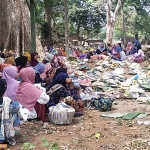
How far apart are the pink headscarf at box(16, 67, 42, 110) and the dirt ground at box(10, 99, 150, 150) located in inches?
14.6

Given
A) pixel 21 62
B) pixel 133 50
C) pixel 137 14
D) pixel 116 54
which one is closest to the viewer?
pixel 21 62

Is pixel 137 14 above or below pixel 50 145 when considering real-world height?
above

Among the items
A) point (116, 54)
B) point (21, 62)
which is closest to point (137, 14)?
point (116, 54)

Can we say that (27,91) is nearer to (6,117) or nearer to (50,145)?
(6,117)

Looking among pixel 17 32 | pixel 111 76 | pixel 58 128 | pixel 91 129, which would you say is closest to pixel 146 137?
pixel 91 129

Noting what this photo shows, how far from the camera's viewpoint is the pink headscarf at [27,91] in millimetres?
5867

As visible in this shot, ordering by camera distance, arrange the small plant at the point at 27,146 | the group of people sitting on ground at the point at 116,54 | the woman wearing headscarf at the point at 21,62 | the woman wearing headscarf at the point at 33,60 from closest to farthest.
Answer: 1. the small plant at the point at 27,146
2. the woman wearing headscarf at the point at 21,62
3. the woman wearing headscarf at the point at 33,60
4. the group of people sitting on ground at the point at 116,54

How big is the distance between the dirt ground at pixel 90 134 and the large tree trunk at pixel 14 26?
5.14m

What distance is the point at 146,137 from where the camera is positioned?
499 centimetres

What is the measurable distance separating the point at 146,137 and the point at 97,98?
2.44m

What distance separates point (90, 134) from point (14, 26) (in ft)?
21.2

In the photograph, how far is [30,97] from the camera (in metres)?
5.88

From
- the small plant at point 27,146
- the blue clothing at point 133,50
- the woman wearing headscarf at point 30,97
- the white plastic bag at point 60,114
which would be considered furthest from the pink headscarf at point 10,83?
the blue clothing at point 133,50

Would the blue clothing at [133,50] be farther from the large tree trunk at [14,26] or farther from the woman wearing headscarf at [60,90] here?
the woman wearing headscarf at [60,90]
